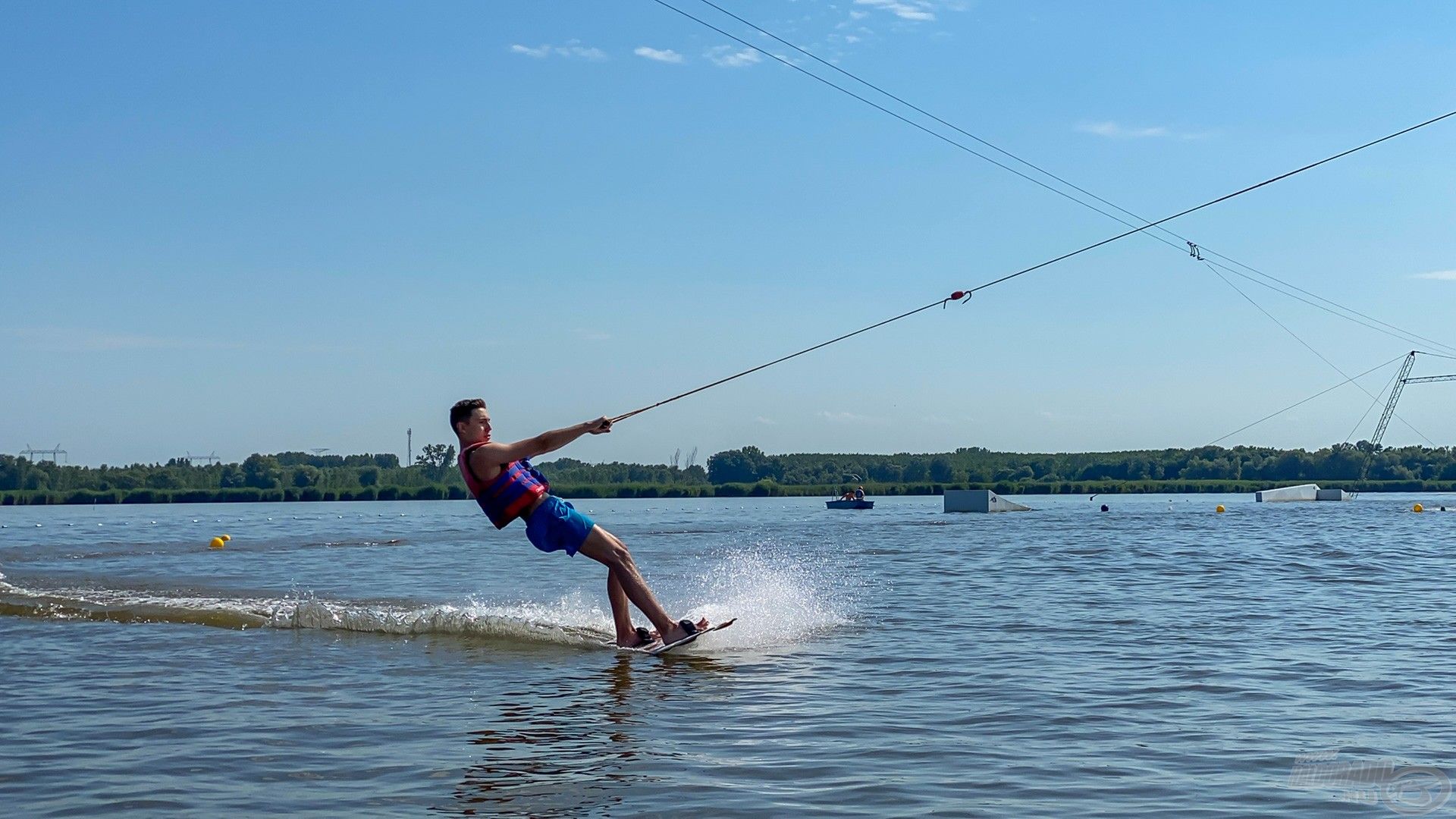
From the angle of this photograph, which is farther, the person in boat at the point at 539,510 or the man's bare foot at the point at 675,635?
the man's bare foot at the point at 675,635

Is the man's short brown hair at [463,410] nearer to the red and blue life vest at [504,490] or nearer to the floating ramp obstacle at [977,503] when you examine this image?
the red and blue life vest at [504,490]

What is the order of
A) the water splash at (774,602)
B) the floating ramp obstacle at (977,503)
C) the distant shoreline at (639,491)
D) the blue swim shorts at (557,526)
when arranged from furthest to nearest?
the distant shoreline at (639,491), the floating ramp obstacle at (977,503), the water splash at (774,602), the blue swim shorts at (557,526)

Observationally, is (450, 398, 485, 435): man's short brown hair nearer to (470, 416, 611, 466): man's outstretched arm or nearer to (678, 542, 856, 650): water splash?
(470, 416, 611, 466): man's outstretched arm

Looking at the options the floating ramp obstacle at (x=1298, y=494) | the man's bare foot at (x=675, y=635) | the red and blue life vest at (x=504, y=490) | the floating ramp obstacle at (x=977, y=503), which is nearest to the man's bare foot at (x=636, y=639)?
the man's bare foot at (x=675, y=635)

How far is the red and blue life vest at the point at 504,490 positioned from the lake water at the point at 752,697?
1.23m

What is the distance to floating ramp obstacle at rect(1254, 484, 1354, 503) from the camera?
231 feet

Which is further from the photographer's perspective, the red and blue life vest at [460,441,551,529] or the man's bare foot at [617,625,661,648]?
the man's bare foot at [617,625,661,648]

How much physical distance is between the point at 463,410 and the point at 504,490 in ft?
2.31

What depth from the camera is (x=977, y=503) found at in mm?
58250

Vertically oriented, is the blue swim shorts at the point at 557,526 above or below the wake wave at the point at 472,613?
above

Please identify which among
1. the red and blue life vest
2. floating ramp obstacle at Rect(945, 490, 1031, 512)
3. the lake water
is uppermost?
the red and blue life vest

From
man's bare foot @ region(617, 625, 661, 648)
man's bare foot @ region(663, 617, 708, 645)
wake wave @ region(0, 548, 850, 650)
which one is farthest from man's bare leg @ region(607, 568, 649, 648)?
wake wave @ region(0, 548, 850, 650)

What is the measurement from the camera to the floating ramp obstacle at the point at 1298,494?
231ft

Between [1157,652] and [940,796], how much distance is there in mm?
5167
